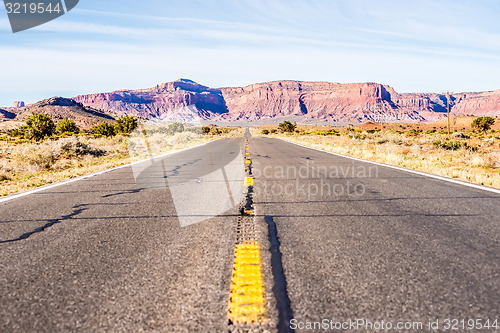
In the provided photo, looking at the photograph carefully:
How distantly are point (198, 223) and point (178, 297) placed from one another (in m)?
1.84

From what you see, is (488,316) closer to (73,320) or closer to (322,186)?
(73,320)

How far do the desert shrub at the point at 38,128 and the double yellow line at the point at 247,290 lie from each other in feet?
175

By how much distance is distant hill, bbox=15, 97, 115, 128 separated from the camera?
10500 cm

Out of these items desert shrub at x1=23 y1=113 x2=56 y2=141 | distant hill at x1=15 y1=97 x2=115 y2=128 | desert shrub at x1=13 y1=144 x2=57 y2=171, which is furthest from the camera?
distant hill at x1=15 y1=97 x2=115 y2=128

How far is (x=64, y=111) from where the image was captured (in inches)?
4473

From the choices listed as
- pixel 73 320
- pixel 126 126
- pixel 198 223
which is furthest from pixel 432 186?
pixel 126 126

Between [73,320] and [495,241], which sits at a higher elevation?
[73,320]

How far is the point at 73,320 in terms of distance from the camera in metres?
1.85

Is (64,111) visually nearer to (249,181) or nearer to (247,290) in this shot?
(249,181)

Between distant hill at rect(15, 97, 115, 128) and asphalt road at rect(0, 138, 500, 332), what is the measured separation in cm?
10796

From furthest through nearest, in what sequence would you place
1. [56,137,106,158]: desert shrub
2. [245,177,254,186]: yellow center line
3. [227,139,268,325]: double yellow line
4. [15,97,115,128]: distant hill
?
[15,97,115,128]: distant hill < [56,137,106,158]: desert shrub < [245,177,254,186]: yellow center line < [227,139,268,325]: double yellow line

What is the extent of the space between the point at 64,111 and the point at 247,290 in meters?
131
